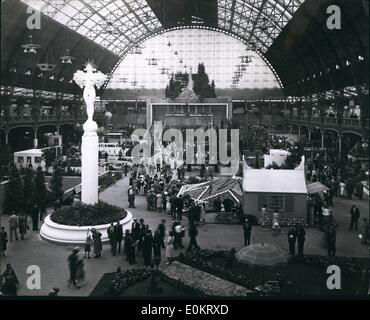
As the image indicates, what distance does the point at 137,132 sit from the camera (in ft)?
161

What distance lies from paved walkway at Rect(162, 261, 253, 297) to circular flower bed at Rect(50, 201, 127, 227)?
376cm

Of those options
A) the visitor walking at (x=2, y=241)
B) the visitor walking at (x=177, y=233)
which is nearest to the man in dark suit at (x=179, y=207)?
the visitor walking at (x=177, y=233)

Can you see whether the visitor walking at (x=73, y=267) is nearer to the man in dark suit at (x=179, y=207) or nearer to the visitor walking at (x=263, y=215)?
the man in dark suit at (x=179, y=207)

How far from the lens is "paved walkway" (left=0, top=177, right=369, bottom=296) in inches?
448

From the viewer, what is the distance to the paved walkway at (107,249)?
11367 mm

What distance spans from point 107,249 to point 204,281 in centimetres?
429

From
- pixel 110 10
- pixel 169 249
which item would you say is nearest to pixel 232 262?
pixel 169 249

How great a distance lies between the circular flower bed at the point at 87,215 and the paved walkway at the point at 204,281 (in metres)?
3.76

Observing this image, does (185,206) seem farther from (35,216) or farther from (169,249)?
(169,249)

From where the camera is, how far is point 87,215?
49.6ft

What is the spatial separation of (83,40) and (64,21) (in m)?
6.08

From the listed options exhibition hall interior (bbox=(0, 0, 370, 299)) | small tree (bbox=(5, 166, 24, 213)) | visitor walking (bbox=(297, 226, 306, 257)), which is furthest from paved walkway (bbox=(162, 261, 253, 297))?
small tree (bbox=(5, 166, 24, 213))
